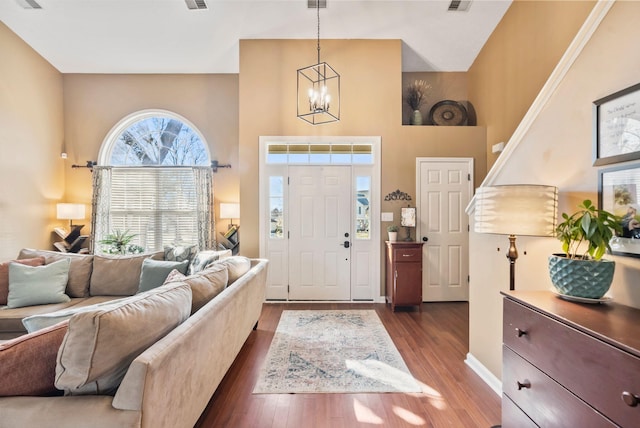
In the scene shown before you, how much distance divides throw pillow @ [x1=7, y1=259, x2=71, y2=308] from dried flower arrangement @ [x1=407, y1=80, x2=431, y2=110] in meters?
5.21

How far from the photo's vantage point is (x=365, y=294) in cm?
445

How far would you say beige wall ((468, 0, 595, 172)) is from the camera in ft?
10.4

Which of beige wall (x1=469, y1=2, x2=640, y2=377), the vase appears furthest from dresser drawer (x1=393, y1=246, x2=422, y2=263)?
the vase

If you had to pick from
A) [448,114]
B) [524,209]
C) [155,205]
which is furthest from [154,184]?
[524,209]

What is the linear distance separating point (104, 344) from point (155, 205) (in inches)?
179

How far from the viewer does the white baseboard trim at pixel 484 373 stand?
220 cm

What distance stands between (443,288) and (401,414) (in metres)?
2.83

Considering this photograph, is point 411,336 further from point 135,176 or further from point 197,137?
point 135,176

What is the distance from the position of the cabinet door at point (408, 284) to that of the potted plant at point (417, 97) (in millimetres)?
2299

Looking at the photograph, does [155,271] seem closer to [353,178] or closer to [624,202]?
[353,178]

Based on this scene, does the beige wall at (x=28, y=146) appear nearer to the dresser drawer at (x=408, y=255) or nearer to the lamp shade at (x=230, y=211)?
the lamp shade at (x=230, y=211)

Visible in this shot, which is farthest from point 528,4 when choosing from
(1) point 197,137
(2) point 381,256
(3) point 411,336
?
(1) point 197,137

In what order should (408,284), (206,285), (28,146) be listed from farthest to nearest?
(28,146) < (408,284) < (206,285)

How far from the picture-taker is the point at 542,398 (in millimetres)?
1288
